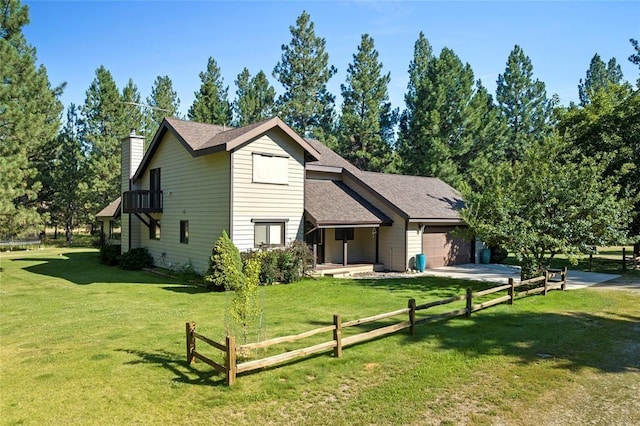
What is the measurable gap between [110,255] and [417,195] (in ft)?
60.6

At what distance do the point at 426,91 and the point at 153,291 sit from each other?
31629 millimetres

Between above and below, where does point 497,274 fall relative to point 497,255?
below

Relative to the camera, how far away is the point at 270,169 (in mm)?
19031

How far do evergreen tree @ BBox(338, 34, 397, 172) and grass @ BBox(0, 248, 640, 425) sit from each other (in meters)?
31.7

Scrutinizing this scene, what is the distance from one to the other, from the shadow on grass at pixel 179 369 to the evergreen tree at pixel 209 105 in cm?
3951

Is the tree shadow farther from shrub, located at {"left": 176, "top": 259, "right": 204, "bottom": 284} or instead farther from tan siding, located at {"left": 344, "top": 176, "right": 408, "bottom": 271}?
shrub, located at {"left": 176, "top": 259, "right": 204, "bottom": 284}

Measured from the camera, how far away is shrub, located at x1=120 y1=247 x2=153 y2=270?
73.9 feet

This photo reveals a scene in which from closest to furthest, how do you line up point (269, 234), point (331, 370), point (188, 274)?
point (331, 370), point (269, 234), point (188, 274)

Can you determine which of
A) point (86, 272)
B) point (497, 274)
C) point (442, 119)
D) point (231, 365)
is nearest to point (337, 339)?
point (231, 365)

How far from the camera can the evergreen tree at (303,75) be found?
48.0 m

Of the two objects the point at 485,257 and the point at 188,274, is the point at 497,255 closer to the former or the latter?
the point at 485,257

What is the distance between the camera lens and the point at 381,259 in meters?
22.7

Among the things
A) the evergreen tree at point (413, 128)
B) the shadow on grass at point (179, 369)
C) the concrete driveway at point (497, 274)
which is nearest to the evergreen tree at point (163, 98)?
the evergreen tree at point (413, 128)

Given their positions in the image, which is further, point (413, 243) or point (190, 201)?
point (413, 243)
